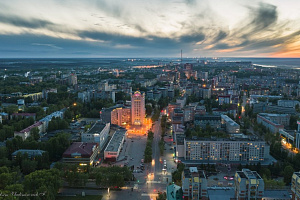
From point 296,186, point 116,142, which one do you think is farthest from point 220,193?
point 116,142

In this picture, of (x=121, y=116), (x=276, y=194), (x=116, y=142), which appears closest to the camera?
(x=276, y=194)

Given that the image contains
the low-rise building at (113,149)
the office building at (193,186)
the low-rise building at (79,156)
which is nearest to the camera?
the office building at (193,186)

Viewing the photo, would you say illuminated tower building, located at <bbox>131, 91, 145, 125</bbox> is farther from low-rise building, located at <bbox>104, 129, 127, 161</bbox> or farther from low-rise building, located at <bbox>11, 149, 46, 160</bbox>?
low-rise building, located at <bbox>11, 149, 46, 160</bbox>

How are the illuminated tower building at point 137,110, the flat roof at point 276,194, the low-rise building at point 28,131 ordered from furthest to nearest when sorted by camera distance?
the illuminated tower building at point 137,110 → the low-rise building at point 28,131 → the flat roof at point 276,194

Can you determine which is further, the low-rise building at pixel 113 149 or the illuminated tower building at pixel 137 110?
the illuminated tower building at pixel 137 110

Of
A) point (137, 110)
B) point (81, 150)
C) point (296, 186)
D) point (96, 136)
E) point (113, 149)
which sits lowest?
point (113, 149)

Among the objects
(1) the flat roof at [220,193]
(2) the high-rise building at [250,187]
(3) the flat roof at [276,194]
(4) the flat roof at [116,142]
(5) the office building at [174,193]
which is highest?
(2) the high-rise building at [250,187]

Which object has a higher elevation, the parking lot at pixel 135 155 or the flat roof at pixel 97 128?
the flat roof at pixel 97 128

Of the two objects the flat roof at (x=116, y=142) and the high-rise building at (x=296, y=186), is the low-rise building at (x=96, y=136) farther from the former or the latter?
the high-rise building at (x=296, y=186)

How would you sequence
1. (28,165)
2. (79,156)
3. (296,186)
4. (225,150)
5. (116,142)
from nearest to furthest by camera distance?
(296,186) < (28,165) < (79,156) < (225,150) < (116,142)

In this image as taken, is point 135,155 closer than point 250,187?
No

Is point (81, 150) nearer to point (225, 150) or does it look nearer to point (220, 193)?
point (220, 193)

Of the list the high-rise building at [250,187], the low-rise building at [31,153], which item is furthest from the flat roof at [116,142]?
the high-rise building at [250,187]
